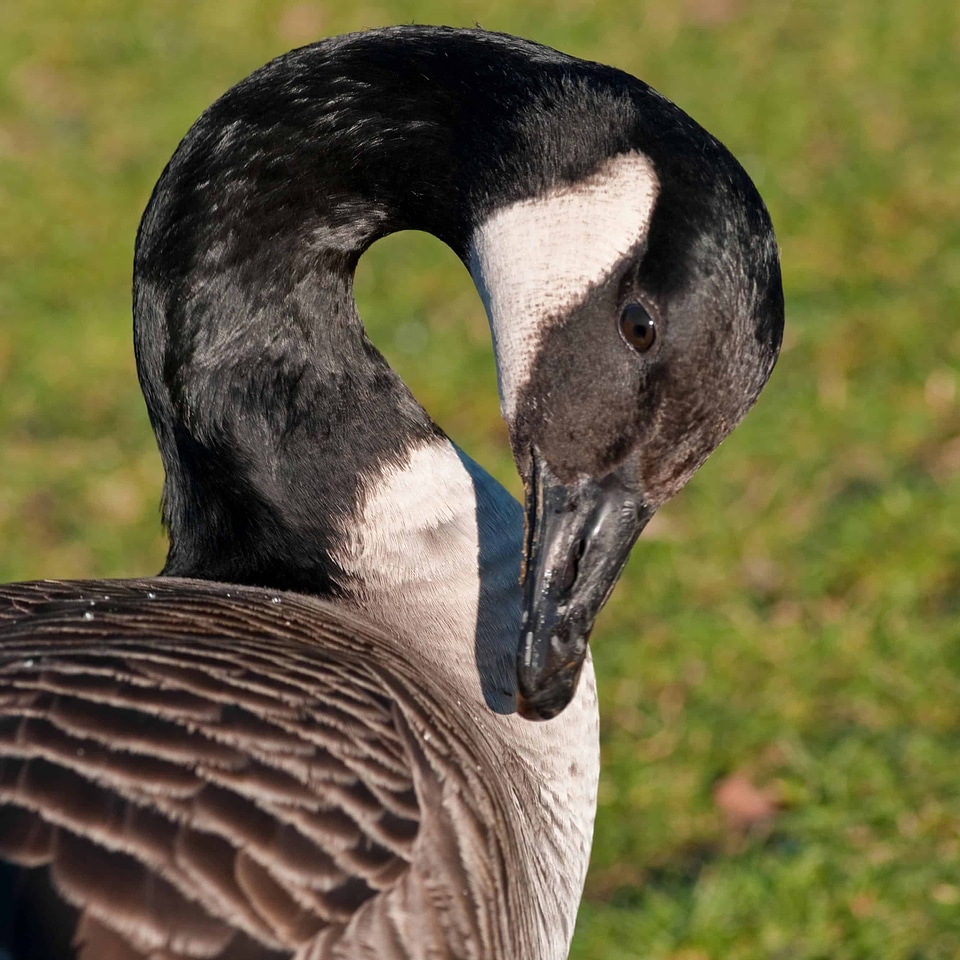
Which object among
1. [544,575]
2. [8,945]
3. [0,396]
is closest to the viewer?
[8,945]

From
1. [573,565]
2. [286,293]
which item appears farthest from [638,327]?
[286,293]

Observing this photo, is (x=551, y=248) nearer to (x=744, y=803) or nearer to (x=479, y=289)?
(x=479, y=289)

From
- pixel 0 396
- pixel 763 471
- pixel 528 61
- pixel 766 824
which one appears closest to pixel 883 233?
pixel 763 471

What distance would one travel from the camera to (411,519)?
2869 millimetres

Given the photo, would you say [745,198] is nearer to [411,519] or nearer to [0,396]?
[411,519]

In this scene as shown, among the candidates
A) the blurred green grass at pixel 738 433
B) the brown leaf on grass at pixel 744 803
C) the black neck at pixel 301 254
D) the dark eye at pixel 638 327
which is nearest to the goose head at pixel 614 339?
the dark eye at pixel 638 327

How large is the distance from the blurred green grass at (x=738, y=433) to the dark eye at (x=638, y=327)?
6.77 ft

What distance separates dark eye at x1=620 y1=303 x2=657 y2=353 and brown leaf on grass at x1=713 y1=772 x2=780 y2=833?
2.34 meters

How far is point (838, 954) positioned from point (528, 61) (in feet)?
8.35

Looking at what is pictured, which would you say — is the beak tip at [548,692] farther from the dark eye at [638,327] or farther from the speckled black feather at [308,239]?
the dark eye at [638,327]

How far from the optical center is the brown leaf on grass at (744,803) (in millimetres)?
4336

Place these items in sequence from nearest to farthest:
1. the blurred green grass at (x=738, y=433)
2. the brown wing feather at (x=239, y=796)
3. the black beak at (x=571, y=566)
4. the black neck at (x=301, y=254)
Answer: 1. the brown wing feather at (x=239, y=796)
2. the black beak at (x=571, y=566)
3. the black neck at (x=301, y=254)
4. the blurred green grass at (x=738, y=433)

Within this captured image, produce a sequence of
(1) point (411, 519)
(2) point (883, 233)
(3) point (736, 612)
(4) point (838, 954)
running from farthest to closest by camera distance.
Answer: (2) point (883, 233)
(3) point (736, 612)
(4) point (838, 954)
(1) point (411, 519)

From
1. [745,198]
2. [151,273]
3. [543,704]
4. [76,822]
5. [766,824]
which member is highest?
[745,198]
